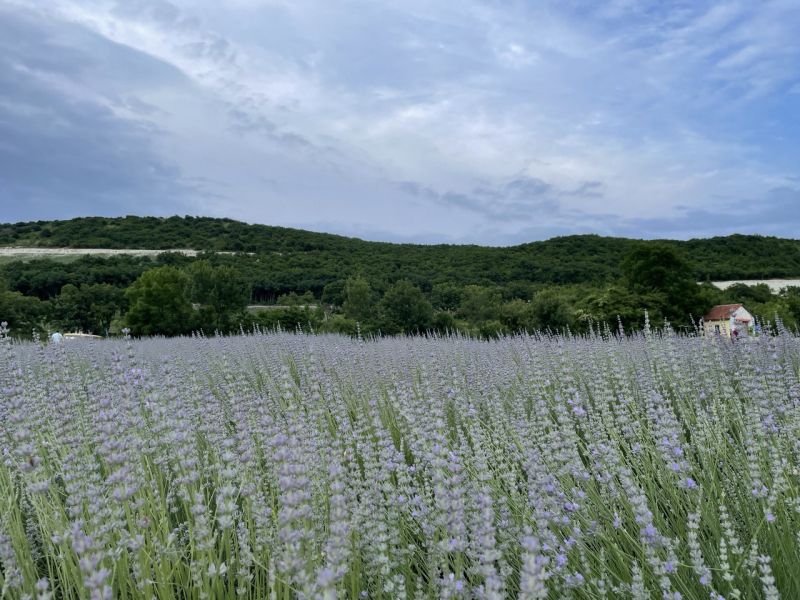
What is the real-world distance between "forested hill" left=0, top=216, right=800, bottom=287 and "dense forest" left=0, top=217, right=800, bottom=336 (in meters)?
0.20

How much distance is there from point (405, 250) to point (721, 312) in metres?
38.1

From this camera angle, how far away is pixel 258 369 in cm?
739

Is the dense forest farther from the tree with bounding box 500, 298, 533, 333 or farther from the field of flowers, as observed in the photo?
the field of flowers

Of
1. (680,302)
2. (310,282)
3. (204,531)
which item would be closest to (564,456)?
(204,531)

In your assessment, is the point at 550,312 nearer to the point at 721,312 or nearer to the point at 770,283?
the point at 721,312

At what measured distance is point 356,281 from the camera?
27641 mm

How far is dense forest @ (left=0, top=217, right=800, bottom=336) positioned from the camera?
24.4 meters

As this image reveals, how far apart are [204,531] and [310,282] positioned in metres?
44.5

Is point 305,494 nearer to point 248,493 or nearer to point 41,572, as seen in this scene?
point 248,493

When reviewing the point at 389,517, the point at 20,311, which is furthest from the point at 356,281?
the point at 389,517

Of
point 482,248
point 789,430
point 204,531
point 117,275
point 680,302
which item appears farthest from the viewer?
point 482,248

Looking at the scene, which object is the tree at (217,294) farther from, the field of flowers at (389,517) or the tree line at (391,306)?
the field of flowers at (389,517)

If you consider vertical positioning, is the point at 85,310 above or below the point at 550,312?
below

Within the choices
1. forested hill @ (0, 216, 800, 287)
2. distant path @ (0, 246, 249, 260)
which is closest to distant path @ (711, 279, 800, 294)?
forested hill @ (0, 216, 800, 287)
